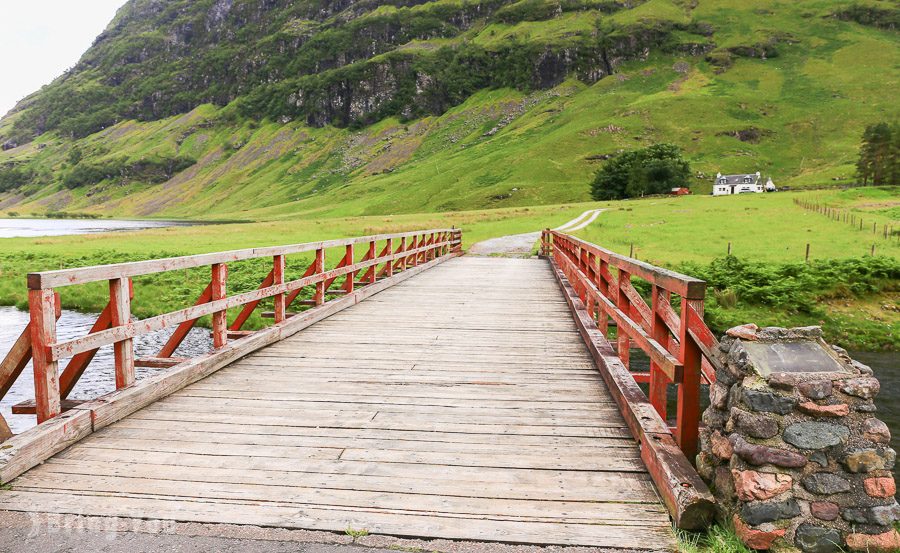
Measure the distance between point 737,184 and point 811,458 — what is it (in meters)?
131

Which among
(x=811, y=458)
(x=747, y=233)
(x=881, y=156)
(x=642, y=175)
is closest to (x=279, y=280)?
(x=811, y=458)

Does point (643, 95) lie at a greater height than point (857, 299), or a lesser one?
greater

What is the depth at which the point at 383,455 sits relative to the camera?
4.23 metres

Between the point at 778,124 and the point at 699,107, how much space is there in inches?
828

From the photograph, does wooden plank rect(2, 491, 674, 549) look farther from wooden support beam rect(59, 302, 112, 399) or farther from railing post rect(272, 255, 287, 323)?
railing post rect(272, 255, 287, 323)

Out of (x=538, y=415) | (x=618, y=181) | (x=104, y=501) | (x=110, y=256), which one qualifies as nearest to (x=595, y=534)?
(x=538, y=415)

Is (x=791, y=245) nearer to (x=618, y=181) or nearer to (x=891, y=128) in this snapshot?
(x=618, y=181)

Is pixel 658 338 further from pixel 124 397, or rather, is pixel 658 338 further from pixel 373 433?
pixel 124 397

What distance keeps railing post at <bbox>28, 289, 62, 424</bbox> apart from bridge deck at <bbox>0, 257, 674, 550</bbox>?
1.46 ft

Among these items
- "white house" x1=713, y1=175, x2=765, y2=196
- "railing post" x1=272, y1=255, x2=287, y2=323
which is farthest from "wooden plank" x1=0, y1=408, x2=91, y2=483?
"white house" x1=713, y1=175, x2=765, y2=196

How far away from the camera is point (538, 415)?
16.7 feet

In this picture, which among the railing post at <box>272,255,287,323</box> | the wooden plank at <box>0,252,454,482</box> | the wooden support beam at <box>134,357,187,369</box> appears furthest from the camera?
the railing post at <box>272,255,287,323</box>

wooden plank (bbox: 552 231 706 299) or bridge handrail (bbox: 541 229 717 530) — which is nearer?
bridge handrail (bbox: 541 229 717 530)

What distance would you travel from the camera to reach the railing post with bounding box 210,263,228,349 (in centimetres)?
666
